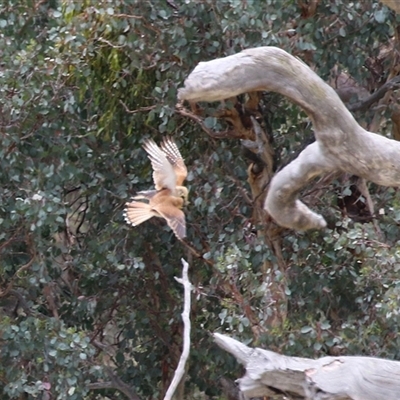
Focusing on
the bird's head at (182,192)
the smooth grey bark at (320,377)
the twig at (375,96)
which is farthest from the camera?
the twig at (375,96)

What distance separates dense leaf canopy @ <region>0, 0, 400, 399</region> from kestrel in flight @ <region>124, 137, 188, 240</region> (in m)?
0.15

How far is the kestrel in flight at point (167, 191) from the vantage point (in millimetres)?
4383

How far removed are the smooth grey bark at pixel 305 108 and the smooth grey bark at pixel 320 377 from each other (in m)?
0.52

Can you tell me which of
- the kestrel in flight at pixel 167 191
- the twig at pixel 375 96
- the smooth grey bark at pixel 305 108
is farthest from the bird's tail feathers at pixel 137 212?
the smooth grey bark at pixel 305 108

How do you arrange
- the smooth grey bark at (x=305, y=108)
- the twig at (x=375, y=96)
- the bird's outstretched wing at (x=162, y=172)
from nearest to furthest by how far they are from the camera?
the smooth grey bark at (x=305, y=108) → the bird's outstretched wing at (x=162, y=172) → the twig at (x=375, y=96)

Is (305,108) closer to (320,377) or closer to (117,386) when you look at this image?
(320,377)

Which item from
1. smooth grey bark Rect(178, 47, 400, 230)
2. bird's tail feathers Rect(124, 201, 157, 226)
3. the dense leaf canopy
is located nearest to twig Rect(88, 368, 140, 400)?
the dense leaf canopy

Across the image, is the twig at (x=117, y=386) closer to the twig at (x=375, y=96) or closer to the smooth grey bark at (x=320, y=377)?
the twig at (x=375, y=96)

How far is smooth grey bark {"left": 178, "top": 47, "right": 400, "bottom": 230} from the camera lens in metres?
2.64

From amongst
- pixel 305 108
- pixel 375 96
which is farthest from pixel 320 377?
pixel 375 96

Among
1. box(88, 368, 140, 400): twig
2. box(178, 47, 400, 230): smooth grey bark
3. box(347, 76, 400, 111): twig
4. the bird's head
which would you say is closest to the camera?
box(178, 47, 400, 230): smooth grey bark

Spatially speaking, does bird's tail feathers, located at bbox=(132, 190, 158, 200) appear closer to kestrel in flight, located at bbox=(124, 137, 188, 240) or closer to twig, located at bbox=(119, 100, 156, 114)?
kestrel in flight, located at bbox=(124, 137, 188, 240)

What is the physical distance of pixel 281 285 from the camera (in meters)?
4.51

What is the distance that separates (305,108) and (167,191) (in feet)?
5.32
